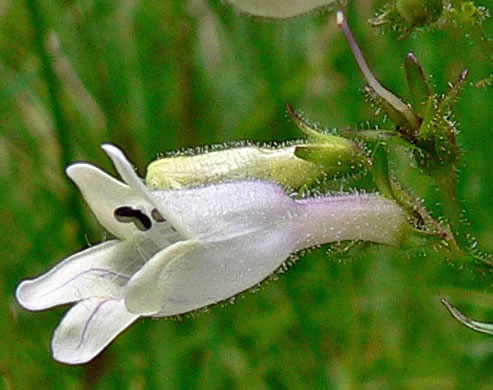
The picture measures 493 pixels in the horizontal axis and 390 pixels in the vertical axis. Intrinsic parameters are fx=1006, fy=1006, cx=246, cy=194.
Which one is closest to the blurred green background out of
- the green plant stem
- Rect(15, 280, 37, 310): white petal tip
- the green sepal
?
the green plant stem

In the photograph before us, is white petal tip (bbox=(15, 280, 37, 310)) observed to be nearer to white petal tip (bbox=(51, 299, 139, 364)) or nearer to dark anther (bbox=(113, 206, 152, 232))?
white petal tip (bbox=(51, 299, 139, 364))

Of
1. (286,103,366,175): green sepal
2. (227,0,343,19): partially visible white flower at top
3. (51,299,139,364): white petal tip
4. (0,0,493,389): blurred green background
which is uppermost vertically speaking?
(227,0,343,19): partially visible white flower at top

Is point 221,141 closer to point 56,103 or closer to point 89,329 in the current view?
point 56,103

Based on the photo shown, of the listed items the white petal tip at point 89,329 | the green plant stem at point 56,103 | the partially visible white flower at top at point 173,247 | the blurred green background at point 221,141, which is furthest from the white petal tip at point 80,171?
the green plant stem at point 56,103

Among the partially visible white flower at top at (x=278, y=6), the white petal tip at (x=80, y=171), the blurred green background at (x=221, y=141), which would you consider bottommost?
the blurred green background at (x=221, y=141)

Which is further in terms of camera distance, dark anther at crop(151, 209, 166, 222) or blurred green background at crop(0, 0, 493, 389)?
blurred green background at crop(0, 0, 493, 389)

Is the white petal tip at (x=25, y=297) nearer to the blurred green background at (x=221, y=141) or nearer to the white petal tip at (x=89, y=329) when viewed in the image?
the white petal tip at (x=89, y=329)

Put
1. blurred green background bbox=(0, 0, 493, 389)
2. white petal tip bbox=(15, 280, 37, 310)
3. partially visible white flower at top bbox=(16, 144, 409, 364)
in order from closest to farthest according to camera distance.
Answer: partially visible white flower at top bbox=(16, 144, 409, 364)
white petal tip bbox=(15, 280, 37, 310)
blurred green background bbox=(0, 0, 493, 389)

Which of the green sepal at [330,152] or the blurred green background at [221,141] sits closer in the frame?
the green sepal at [330,152]
